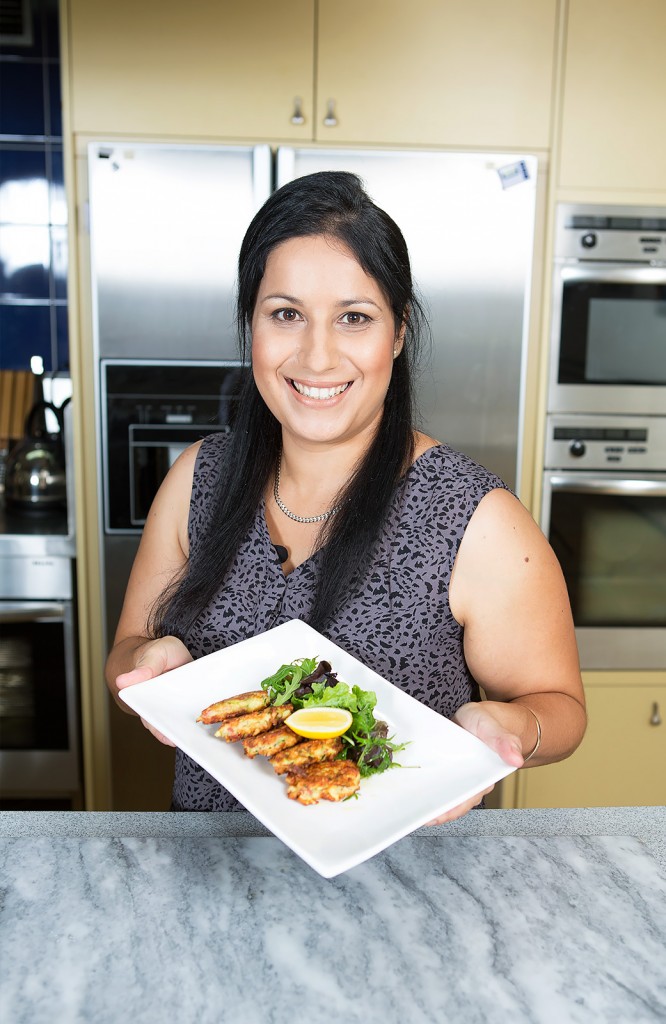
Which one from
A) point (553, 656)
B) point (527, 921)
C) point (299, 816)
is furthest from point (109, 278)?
point (527, 921)

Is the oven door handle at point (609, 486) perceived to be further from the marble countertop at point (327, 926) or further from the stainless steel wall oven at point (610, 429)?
the marble countertop at point (327, 926)

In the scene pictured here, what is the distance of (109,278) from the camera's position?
2156 millimetres

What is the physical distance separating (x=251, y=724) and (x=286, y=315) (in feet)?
1.82

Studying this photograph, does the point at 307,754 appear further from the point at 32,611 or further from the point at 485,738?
the point at 32,611

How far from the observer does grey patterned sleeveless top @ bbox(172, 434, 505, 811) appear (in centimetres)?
122

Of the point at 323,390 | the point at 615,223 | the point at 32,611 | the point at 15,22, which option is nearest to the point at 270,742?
the point at 323,390

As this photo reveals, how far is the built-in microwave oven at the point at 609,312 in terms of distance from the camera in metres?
2.24

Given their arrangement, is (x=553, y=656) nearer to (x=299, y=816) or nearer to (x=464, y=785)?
(x=464, y=785)

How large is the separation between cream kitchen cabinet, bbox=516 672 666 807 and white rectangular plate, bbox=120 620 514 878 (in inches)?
59.9

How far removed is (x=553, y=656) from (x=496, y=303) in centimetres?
130

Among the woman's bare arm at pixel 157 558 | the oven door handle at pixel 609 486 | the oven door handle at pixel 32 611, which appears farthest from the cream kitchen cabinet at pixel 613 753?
the woman's bare arm at pixel 157 558

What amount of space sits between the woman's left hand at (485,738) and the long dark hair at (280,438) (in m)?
0.32

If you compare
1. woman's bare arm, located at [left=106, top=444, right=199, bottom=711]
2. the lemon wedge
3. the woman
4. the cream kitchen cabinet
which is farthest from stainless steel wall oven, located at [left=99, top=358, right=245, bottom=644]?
the lemon wedge

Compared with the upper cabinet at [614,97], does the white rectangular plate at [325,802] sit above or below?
below
